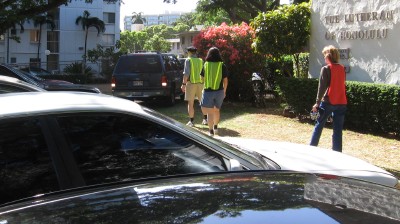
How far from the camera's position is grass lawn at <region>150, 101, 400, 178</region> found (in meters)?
8.35

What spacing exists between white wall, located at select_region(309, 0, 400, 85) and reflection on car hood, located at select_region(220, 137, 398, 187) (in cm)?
688

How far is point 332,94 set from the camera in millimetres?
7402

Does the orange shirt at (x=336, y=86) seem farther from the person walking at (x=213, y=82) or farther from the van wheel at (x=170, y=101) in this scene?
the van wheel at (x=170, y=101)

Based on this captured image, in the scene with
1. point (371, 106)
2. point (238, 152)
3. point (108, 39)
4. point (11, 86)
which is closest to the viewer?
point (238, 152)

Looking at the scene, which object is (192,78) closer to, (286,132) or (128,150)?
(286,132)

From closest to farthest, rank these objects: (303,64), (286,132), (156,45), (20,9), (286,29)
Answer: (286,132)
(286,29)
(303,64)
(20,9)
(156,45)

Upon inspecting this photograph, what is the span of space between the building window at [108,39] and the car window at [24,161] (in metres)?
59.0

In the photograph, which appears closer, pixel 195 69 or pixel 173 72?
pixel 195 69

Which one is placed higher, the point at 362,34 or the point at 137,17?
Result: the point at 137,17

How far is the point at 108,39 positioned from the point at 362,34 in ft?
172

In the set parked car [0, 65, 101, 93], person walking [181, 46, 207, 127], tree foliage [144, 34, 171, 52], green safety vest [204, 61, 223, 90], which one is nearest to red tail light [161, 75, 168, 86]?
parked car [0, 65, 101, 93]

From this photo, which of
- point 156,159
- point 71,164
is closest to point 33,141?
point 71,164

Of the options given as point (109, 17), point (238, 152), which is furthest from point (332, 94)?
point (109, 17)

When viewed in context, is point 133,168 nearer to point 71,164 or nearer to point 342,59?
point 71,164
